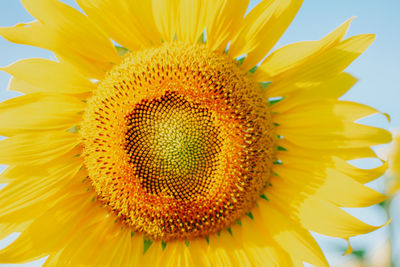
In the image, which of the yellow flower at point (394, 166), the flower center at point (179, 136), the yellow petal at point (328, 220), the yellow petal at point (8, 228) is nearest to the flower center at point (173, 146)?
the flower center at point (179, 136)

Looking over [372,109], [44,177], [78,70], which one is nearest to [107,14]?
[78,70]

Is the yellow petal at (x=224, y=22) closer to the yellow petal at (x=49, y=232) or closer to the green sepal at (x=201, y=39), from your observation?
the green sepal at (x=201, y=39)

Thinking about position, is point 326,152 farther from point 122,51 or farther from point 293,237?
point 122,51

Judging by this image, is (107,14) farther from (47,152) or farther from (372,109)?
(372,109)

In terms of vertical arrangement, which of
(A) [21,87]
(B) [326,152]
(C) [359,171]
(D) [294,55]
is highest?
(A) [21,87]

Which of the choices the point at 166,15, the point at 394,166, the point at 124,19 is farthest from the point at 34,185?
the point at 394,166

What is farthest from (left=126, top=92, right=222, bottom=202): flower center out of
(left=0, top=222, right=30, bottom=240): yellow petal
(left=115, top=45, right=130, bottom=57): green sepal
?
(left=0, top=222, right=30, bottom=240): yellow petal

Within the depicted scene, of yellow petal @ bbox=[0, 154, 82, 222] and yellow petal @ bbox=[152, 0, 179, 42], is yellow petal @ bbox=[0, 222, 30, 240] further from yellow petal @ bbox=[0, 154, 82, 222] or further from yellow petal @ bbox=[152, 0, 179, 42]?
yellow petal @ bbox=[152, 0, 179, 42]
